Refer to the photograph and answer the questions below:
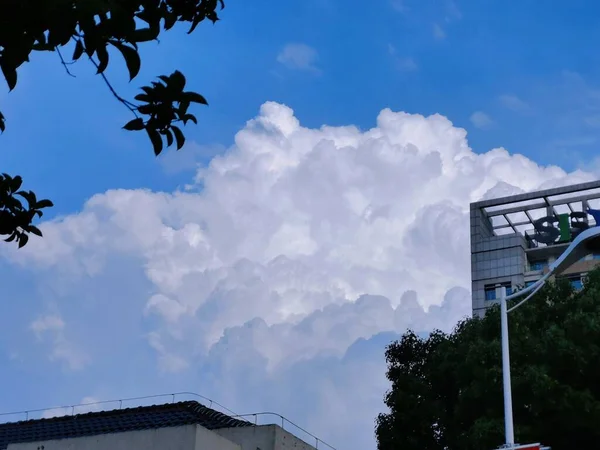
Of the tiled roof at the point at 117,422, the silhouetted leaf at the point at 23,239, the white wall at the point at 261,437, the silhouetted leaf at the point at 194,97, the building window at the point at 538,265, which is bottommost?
the silhouetted leaf at the point at 23,239

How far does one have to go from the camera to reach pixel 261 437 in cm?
2712

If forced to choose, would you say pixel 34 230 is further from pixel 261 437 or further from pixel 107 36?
pixel 261 437

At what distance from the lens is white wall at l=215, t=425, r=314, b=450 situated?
26.9 meters

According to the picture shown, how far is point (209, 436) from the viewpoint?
2523 centimetres

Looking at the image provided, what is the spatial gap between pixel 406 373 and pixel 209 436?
399 inches

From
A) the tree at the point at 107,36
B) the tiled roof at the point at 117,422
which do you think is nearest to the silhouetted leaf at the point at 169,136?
the tree at the point at 107,36

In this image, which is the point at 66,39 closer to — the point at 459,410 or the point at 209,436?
the point at 209,436

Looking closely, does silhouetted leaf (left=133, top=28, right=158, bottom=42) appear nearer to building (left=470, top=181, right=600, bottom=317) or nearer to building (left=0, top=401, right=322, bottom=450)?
building (left=0, top=401, right=322, bottom=450)

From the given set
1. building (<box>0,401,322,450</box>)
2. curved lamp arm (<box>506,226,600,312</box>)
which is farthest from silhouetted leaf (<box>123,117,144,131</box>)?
building (<box>0,401,322,450</box>)

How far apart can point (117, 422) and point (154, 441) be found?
13.9 ft

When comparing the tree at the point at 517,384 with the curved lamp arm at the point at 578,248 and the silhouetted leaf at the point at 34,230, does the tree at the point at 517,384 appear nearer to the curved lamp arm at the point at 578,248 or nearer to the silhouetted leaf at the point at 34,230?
the curved lamp arm at the point at 578,248

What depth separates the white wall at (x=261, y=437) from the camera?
88.2ft

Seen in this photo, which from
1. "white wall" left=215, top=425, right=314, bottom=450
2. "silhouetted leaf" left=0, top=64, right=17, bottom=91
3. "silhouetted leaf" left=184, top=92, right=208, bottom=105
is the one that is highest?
"white wall" left=215, top=425, right=314, bottom=450

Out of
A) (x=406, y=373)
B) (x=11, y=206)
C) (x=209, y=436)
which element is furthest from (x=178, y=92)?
(x=406, y=373)
